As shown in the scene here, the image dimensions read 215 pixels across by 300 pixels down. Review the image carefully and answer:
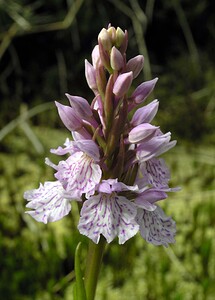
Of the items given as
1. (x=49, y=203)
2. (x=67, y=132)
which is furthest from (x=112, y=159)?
(x=67, y=132)

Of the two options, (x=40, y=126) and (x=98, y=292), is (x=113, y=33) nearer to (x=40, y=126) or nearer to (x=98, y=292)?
(x=98, y=292)

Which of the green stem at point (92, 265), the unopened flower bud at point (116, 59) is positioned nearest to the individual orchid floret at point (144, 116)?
the unopened flower bud at point (116, 59)

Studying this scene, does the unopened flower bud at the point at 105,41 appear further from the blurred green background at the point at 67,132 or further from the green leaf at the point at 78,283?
the blurred green background at the point at 67,132

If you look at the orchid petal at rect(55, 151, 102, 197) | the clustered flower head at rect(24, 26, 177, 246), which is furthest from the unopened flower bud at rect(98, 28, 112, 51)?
the orchid petal at rect(55, 151, 102, 197)

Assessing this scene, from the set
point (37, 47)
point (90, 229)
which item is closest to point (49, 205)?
point (90, 229)

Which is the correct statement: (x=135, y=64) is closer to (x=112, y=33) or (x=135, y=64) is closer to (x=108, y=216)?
(x=112, y=33)
